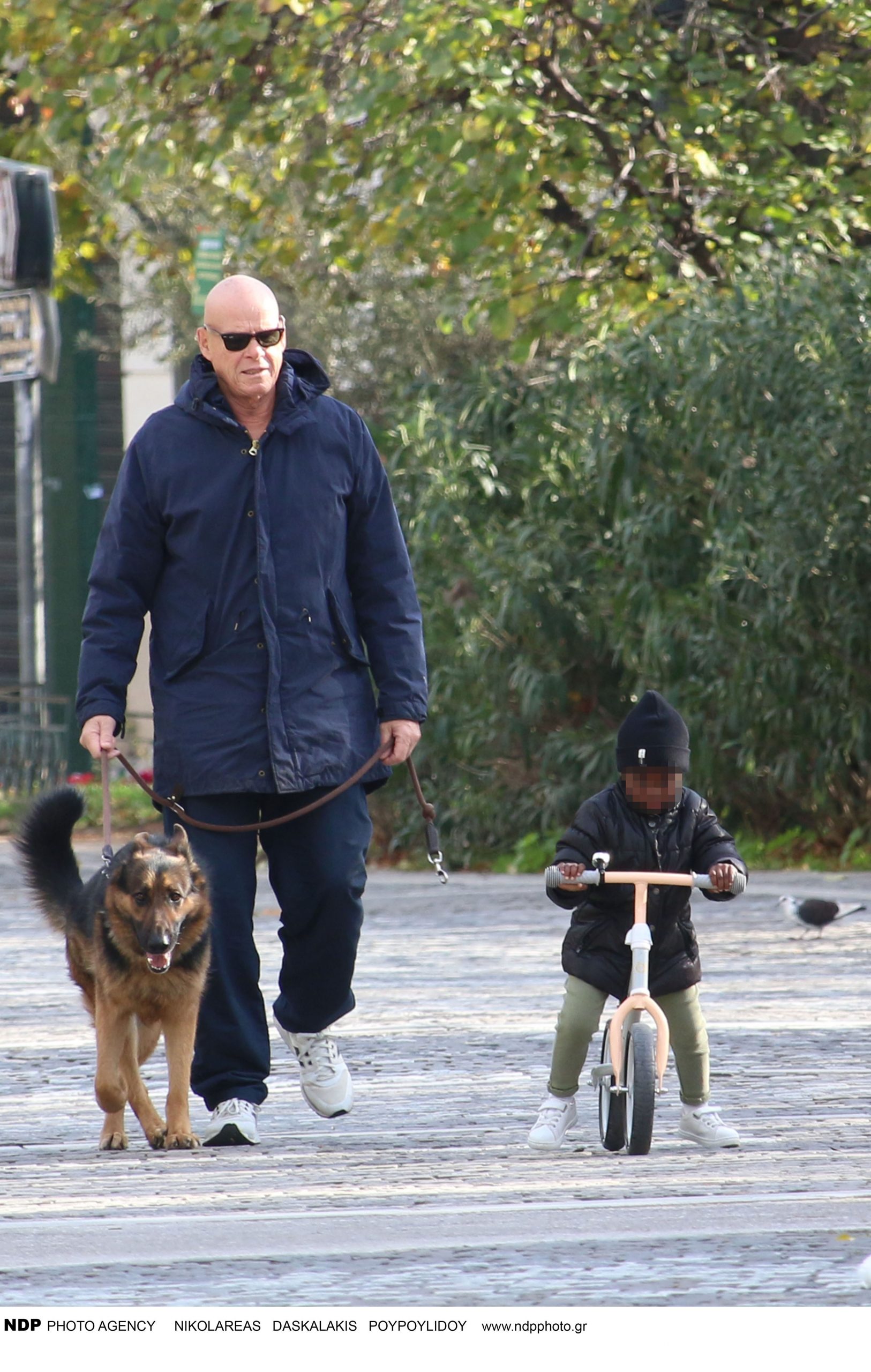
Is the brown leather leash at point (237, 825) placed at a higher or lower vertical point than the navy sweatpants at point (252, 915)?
higher

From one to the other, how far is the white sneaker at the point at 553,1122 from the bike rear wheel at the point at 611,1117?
0.08 meters

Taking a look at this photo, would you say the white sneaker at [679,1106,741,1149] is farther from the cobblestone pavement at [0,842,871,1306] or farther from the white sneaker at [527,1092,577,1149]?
the white sneaker at [527,1092,577,1149]

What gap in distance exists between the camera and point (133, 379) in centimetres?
1902

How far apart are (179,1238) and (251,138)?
10410 millimetres

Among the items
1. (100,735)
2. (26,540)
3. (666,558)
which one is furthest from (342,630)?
(26,540)

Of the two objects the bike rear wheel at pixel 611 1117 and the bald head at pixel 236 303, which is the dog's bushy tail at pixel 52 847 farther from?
the bike rear wheel at pixel 611 1117

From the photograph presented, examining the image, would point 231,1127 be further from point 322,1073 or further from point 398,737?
point 398,737

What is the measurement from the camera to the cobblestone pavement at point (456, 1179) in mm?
3980

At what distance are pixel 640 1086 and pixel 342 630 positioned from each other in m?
1.35

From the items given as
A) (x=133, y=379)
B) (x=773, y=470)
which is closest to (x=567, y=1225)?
(x=773, y=470)

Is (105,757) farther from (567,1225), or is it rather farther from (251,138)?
(251,138)

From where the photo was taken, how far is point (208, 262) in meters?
14.1

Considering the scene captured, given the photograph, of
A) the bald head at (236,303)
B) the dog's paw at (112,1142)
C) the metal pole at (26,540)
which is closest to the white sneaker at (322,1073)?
the dog's paw at (112,1142)

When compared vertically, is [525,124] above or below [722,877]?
above
